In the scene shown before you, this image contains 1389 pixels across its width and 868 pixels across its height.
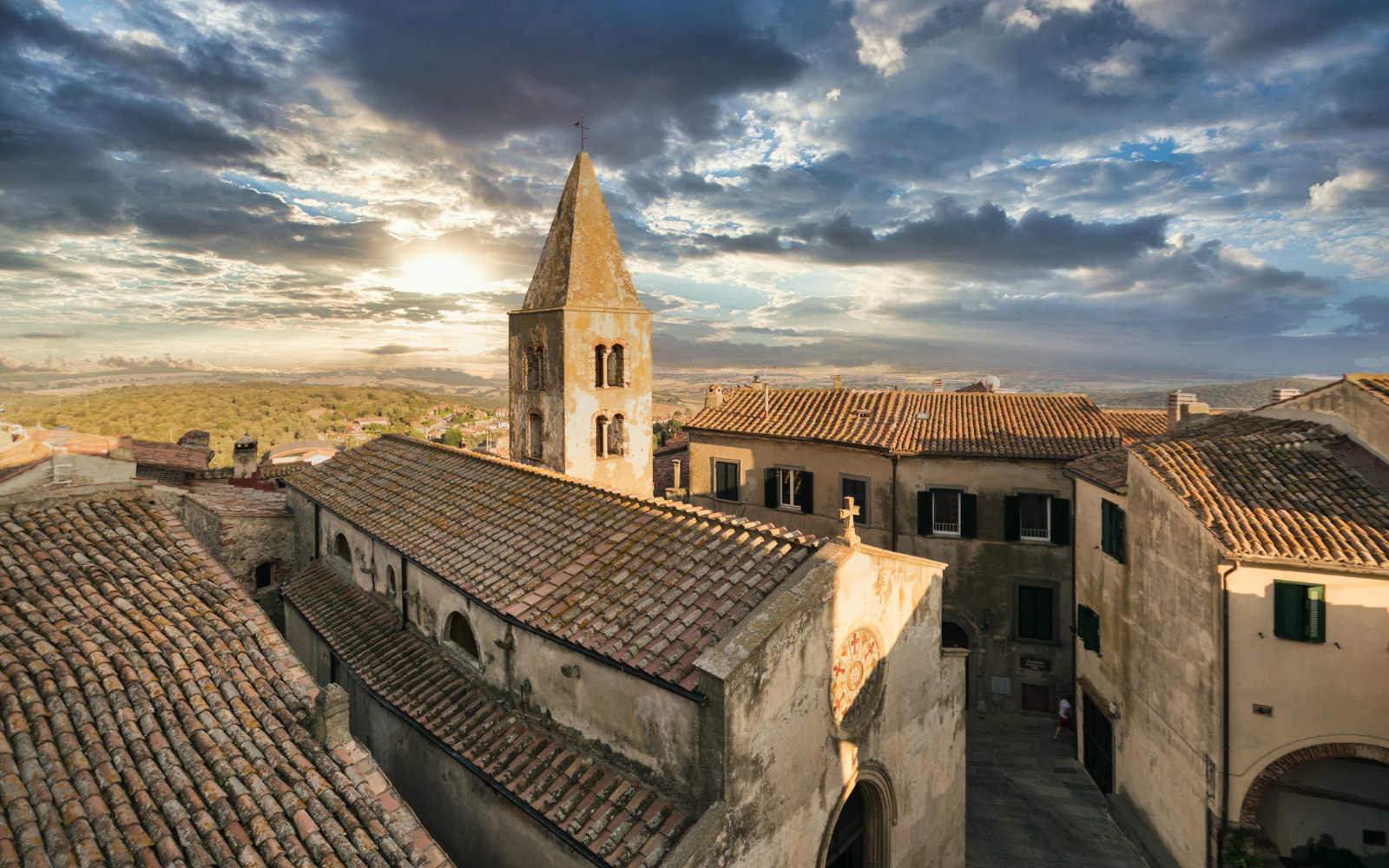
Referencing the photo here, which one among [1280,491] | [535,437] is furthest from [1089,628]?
[535,437]

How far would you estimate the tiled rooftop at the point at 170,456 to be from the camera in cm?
2441

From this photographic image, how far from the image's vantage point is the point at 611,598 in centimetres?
945

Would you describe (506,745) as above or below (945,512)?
below

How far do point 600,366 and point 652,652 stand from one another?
10.1m

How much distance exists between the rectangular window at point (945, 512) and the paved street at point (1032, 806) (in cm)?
582

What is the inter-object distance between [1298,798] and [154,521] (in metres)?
20.8

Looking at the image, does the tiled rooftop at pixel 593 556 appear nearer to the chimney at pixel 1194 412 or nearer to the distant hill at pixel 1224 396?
the chimney at pixel 1194 412

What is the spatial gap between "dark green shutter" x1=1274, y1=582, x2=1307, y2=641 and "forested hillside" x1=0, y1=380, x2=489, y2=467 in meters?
52.9

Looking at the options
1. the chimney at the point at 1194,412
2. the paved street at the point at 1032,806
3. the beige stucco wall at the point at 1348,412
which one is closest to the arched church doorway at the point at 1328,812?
the paved street at the point at 1032,806

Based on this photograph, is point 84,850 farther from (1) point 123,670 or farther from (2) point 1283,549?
(2) point 1283,549

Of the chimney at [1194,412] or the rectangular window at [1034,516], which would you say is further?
the rectangular window at [1034,516]

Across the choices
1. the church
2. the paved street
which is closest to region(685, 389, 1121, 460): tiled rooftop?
the paved street

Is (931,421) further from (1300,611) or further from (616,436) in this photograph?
(1300,611)

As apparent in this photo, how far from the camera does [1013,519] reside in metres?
20.6
